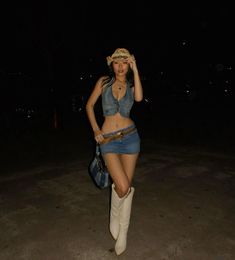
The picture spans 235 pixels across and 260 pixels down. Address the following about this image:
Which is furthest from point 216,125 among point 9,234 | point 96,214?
point 9,234

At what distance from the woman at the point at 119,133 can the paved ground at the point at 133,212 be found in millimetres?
438

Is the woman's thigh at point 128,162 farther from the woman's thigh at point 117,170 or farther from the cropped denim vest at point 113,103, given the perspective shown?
the cropped denim vest at point 113,103

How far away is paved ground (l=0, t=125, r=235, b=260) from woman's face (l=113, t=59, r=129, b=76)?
190cm

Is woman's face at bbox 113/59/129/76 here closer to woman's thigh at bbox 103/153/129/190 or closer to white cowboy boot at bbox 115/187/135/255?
woman's thigh at bbox 103/153/129/190

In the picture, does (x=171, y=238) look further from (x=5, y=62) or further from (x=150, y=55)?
(x=150, y=55)

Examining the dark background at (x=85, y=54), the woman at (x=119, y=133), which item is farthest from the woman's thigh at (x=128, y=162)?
the dark background at (x=85, y=54)

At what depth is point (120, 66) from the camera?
3.48 meters

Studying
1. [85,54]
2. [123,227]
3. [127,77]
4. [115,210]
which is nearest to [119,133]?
[127,77]

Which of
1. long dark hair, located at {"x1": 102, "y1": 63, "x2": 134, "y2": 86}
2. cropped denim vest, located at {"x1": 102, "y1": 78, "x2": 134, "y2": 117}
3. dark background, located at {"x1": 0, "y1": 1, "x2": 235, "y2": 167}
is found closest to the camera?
cropped denim vest, located at {"x1": 102, "y1": 78, "x2": 134, "y2": 117}

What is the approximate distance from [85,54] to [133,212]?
13.0m

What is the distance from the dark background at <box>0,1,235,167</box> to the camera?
40.8 ft

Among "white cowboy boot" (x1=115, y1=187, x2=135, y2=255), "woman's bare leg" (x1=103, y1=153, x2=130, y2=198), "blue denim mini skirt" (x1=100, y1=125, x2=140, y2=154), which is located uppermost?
"blue denim mini skirt" (x1=100, y1=125, x2=140, y2=154)

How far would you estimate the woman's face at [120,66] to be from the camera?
137 inches

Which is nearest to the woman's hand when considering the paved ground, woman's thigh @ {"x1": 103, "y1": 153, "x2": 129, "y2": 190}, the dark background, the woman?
the woman
